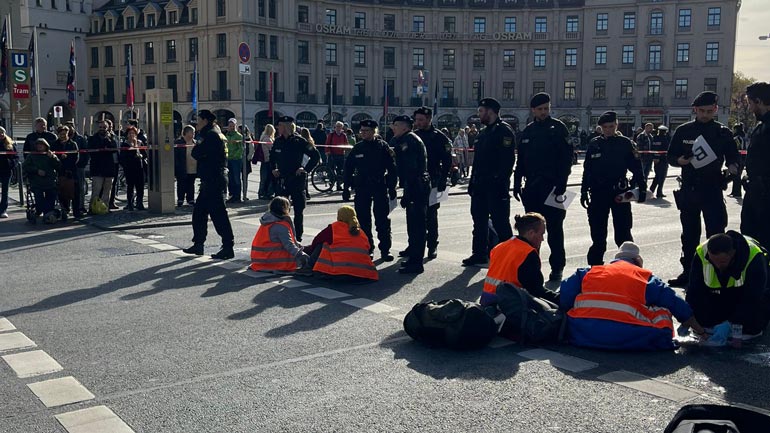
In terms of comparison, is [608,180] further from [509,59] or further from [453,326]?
[509,59]

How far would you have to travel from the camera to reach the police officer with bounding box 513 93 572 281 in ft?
30.5

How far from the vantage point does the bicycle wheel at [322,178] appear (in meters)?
22.0

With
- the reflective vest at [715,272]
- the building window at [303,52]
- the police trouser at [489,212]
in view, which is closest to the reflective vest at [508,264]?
the reflective vest at [715,272]

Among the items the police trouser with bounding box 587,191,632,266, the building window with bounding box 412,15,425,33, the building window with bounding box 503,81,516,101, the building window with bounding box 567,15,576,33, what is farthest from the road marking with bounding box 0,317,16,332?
the building window with bounding box 567,15,576,33

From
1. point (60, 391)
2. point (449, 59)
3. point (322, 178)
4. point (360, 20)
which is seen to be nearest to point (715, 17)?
point (449, 59)

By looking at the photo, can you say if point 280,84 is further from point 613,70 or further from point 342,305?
point 342,305

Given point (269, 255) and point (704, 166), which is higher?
point (704, 166)

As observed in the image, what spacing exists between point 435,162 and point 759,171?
459 cm

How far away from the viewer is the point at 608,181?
926 cm

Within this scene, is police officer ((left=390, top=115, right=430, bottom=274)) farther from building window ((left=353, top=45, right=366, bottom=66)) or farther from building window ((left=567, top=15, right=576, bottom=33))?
building window ((left=567, top=15, right=576, bottom=33))

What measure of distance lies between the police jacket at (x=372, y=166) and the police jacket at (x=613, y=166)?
2.69m

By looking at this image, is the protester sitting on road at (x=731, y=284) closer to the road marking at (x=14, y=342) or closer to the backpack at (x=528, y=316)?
the backpack at (x=528, y=316)

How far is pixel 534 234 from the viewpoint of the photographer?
271 inches

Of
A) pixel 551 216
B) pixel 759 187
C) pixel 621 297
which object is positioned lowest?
pixel 621 297
